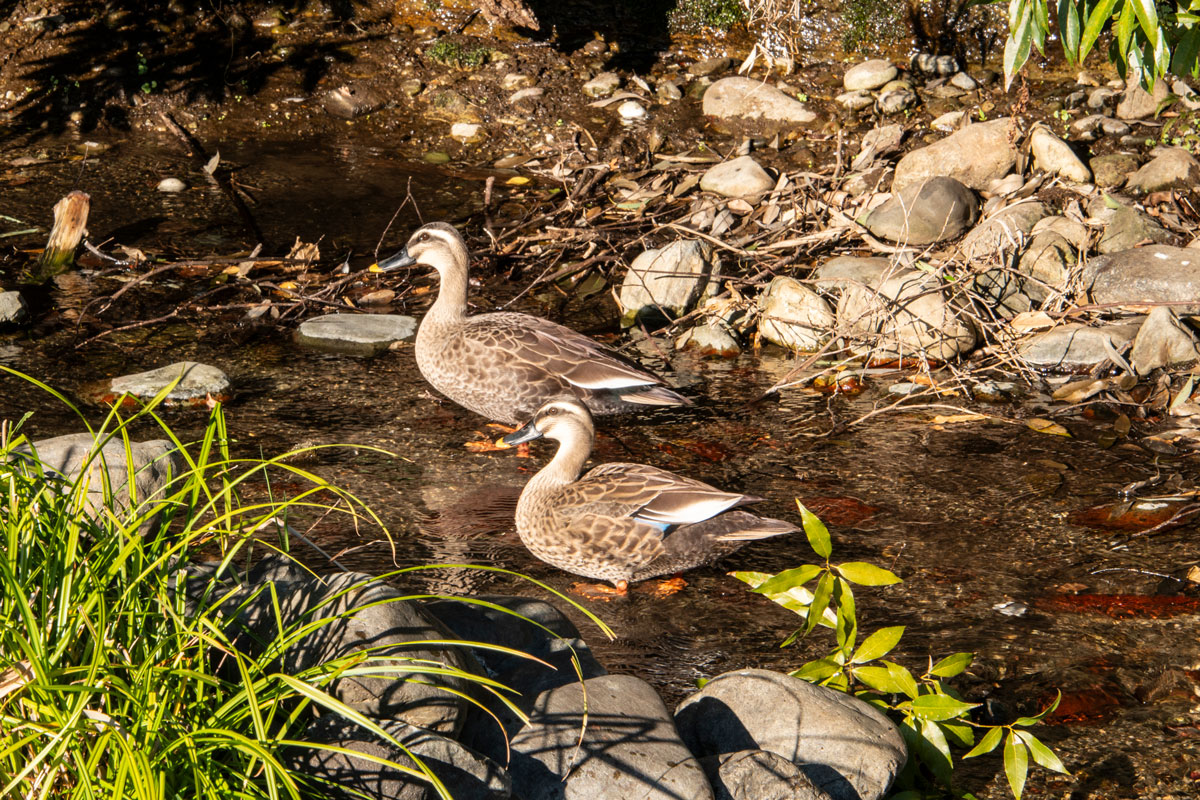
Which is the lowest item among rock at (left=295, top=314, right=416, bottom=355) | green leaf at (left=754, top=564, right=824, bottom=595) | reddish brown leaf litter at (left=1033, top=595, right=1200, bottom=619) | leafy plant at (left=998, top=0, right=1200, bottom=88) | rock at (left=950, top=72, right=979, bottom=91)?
rock at (left=295, top=314, right=416, bottom=355)

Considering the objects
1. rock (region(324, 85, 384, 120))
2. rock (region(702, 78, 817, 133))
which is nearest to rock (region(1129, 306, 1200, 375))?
rock (region(702, 78, 817, 133))

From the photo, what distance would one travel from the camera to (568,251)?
7.91 meters

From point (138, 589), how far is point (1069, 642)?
10.5 ft

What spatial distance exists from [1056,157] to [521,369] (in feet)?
15.4

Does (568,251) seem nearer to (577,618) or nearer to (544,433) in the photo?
(544,433)

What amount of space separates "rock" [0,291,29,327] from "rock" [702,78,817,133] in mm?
5923

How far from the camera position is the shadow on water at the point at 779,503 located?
3.93 m

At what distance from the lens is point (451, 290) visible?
6.48 metres

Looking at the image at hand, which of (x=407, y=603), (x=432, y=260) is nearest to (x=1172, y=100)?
(x=432, y=260)

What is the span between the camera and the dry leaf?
5.71 m

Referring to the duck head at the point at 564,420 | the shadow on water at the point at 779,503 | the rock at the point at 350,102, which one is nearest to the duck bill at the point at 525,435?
the duck head at the point at 564,420

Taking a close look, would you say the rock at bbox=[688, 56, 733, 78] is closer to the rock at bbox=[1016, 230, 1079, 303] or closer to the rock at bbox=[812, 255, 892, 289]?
the rock at bbox=[812, 255, 892, 289]

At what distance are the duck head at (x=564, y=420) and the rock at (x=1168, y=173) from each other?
16.7 feet

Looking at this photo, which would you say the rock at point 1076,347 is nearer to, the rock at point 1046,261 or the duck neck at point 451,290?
the rock at point 1046,261
